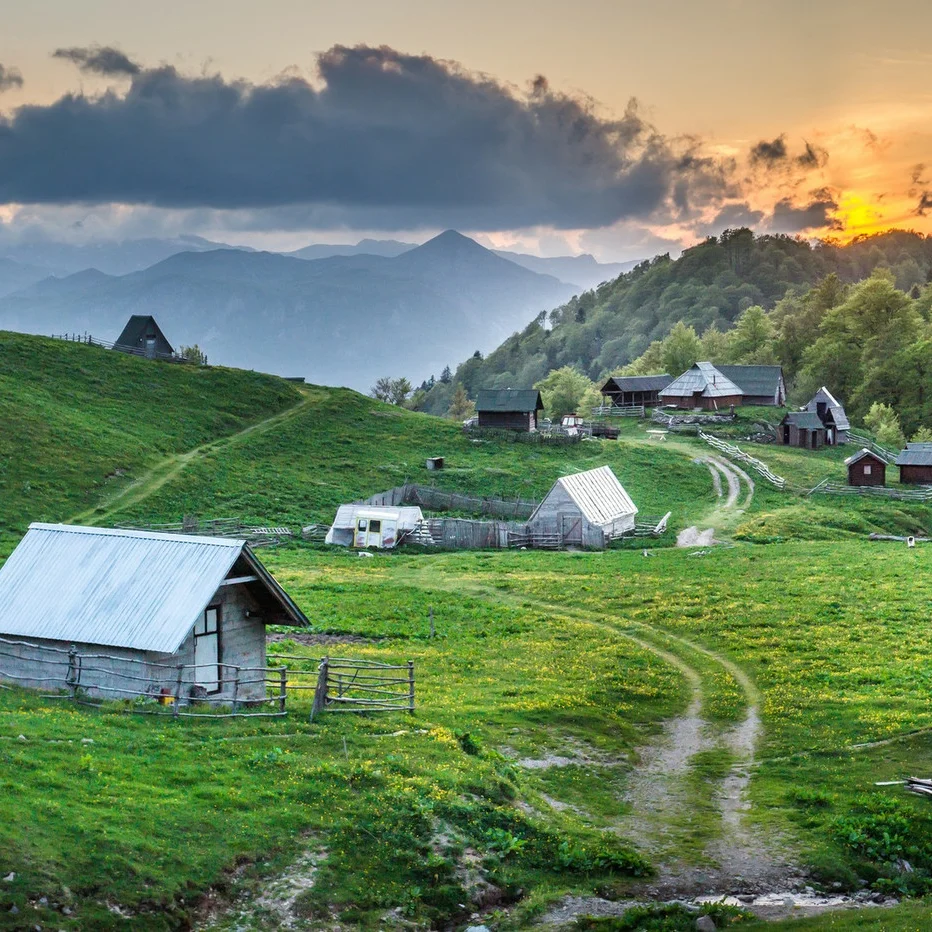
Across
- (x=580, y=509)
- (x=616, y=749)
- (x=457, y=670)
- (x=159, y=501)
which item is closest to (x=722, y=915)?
(x=616, y=749)

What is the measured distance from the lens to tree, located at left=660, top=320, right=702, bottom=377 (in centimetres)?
Answer: 17025

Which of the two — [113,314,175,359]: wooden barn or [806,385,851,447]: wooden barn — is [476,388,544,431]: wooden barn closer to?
[806,385,851,447]: wooden barn

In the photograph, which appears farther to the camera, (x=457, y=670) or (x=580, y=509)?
(x=580, y=509)

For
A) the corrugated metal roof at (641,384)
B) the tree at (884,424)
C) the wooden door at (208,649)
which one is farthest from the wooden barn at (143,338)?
the wooden door at (208,649)

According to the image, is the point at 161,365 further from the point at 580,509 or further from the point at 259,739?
the point at 259,739

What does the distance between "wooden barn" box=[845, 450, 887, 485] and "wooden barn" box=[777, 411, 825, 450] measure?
20.8m

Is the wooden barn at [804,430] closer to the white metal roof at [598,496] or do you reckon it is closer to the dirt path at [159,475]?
the white metal roof at [598,496]

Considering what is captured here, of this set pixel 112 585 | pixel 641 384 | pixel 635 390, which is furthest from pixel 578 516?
pixel 641 384

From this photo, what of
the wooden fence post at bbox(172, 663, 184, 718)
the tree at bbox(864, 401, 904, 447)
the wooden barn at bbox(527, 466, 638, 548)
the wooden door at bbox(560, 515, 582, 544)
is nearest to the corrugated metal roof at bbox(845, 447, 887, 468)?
the wooden barn at bbox(527, 466, 638, 548)

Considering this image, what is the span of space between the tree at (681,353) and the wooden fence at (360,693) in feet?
454

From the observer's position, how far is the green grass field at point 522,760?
22.9 m

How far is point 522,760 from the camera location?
32219 mm

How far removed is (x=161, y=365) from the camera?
12350cm

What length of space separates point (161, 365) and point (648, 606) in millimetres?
82239
